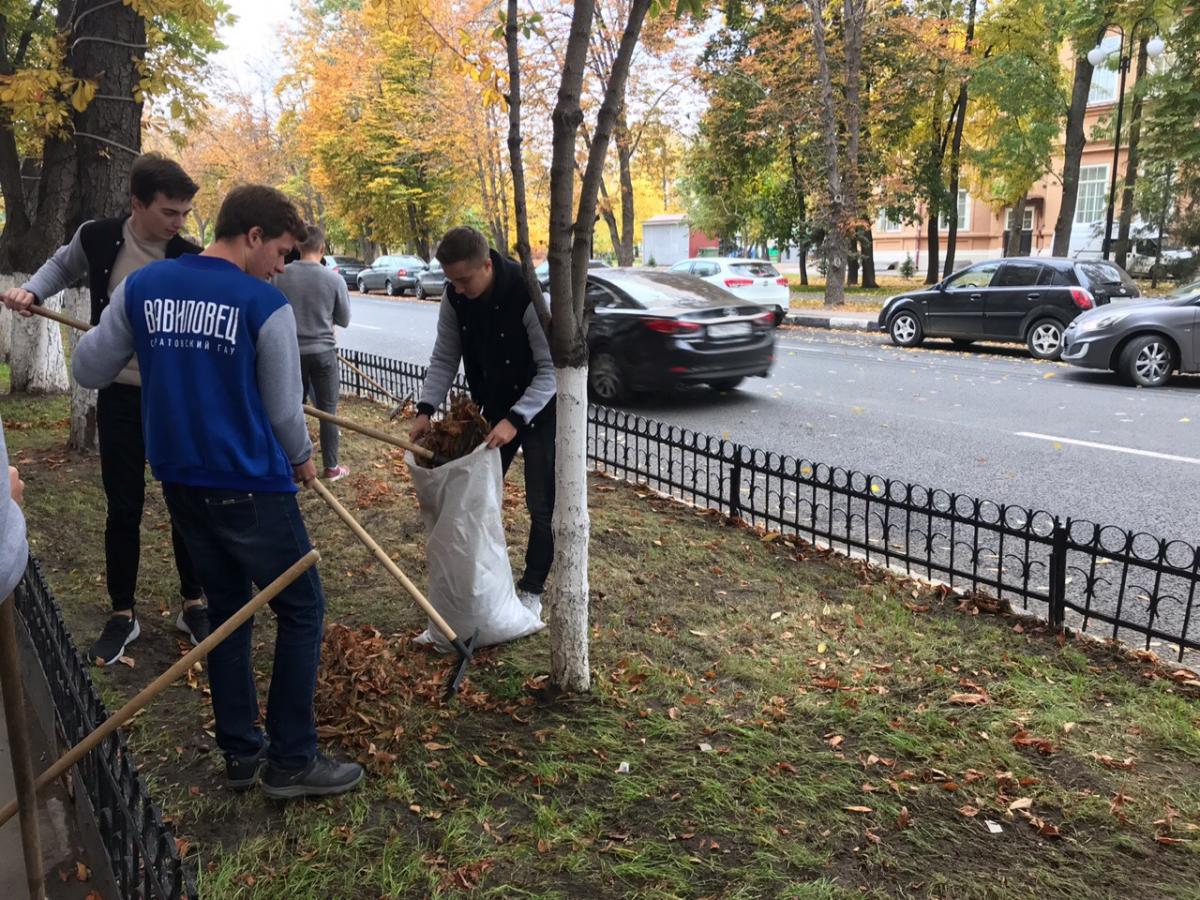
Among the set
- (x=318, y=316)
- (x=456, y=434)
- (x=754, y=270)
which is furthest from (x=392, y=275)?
(x=456, y=434)

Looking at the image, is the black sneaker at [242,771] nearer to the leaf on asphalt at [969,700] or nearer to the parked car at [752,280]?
the leaf on asphalt at [969,700]

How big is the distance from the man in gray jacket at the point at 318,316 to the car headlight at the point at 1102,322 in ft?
30.9

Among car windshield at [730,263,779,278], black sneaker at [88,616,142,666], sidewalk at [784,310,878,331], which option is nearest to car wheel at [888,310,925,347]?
sidewalk at [784,310,878,331]

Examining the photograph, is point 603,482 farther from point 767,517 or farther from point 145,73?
point 145,73

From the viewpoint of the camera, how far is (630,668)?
11.8 feet

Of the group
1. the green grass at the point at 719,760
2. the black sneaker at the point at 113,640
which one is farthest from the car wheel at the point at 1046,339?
the black sneaker at the point at 113,640

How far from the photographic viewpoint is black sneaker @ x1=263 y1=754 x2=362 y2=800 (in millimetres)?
2699

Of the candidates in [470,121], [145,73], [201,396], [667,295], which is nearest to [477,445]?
[201,396]

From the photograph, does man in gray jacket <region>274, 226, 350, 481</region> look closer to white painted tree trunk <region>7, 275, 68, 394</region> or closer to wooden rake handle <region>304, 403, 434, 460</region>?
wooden rake handle <region>304, 403, 434, 460</region>

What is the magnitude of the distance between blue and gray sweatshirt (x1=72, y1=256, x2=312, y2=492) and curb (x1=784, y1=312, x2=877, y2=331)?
18.1 metres

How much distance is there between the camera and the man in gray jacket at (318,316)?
5809 millimetres

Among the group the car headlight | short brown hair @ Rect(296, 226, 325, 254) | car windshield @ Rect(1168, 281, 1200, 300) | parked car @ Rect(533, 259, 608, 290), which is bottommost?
the car headlight

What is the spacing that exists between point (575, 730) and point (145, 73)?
591 cm

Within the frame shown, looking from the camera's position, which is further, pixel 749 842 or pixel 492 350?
pixel 492 350
